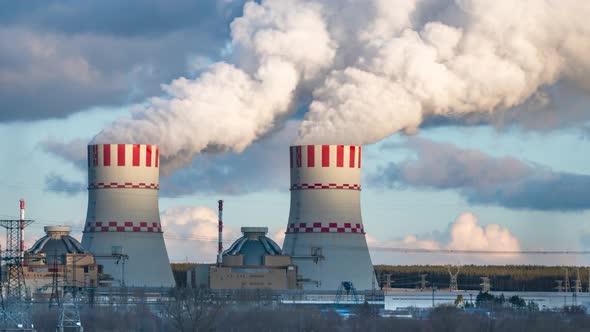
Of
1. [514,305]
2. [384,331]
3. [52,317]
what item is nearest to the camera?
[384,331]

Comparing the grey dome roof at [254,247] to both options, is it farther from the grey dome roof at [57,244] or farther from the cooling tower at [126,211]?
the grey dome roof at [57,244]

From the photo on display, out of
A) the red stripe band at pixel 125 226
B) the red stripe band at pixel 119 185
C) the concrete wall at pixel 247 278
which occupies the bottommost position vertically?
the concrete wall at pixel 247 278

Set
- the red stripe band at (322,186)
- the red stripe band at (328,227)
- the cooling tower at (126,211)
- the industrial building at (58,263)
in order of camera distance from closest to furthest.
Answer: the red stripe band at (322,186), the red stripe band at (328,227), the cooling tower at (126,211), the industrial building at (58,263)

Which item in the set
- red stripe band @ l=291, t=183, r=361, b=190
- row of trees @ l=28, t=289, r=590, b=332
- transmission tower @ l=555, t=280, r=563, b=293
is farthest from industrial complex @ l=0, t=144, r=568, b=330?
transmission tower @ l=555, t=280, r=563, b=293

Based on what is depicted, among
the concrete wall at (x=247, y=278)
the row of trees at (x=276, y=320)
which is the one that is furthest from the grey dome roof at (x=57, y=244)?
the concrete wall at (x=247, y=278)

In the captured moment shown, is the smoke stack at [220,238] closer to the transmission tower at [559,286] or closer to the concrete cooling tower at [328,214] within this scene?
the concrete cooling tower at [328,214]

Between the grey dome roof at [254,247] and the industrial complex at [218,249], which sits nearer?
the industrial complex at [218,249]

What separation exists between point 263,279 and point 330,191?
3587mm

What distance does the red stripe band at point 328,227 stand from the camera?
38.9 meters

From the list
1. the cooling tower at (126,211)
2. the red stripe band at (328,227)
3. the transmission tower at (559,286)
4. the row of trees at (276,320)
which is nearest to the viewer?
the row of trees at (276,320)

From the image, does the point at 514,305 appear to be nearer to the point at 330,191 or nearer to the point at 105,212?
the point at 330,191

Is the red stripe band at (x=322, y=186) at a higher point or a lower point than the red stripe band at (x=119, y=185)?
lower

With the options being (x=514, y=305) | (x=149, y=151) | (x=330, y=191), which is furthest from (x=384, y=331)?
(x=514, y=305)

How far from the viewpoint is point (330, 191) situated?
126 feet
